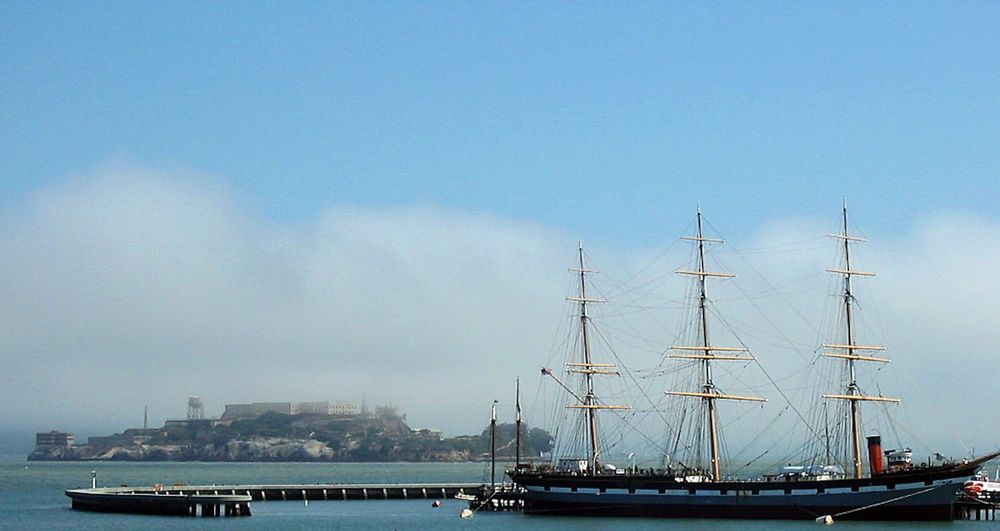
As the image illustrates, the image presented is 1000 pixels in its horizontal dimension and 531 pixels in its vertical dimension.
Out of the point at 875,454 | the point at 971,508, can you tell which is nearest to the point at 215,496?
the point at 875,454

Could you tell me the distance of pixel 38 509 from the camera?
306 feet

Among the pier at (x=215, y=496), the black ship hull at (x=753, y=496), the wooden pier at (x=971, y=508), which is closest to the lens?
the black ship hull at (x=753, y=496)

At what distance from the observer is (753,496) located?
75125 mm

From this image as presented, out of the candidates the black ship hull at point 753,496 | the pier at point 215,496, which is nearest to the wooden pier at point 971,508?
the black ship hull at point 753,496

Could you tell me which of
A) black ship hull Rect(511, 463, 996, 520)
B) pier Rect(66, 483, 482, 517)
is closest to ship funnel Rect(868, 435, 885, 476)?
black ship hull Rect(511, 463, 996, 520)

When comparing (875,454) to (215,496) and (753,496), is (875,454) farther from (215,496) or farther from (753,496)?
(215,496)

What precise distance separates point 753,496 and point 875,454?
7.19 metres

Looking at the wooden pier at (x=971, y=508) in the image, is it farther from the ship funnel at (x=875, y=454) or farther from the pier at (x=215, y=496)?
the pier at (x=215, y=496)

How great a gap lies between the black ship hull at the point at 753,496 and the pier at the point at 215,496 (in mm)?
19171

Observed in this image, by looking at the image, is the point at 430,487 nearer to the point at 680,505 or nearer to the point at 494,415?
the point at 494,415

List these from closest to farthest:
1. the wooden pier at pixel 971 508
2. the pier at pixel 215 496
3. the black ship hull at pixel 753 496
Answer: the black ship hull at pixel 753 496
the wooden pier at pixel 971 508
the pier at pixel 215 496

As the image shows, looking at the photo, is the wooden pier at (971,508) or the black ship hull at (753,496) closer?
the black ship hull at (753,496)

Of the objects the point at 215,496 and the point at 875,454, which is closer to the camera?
the point at 875,454

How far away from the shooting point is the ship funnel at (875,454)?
73688 millimetres
